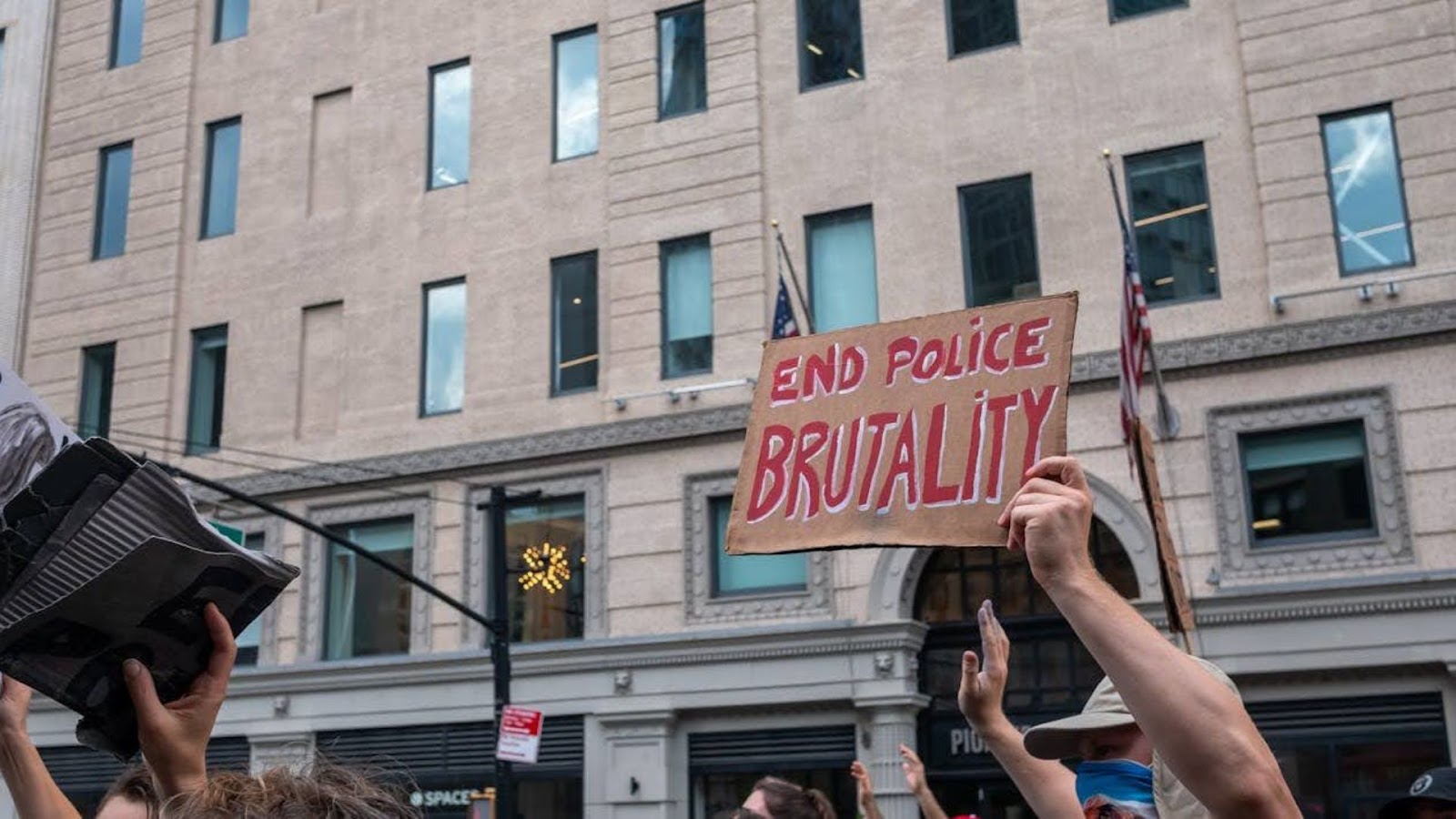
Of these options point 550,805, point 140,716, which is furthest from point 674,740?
point 140,716

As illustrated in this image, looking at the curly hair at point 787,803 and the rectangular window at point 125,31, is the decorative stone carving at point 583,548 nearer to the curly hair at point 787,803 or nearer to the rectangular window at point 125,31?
the rectangular window at point 125,31

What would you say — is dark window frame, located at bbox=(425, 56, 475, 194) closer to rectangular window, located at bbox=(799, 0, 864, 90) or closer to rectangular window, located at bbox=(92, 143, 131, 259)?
rectangular window, located at bbox=(799, 0, 864, 90)

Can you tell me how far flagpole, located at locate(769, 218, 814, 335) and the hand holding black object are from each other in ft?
49.4

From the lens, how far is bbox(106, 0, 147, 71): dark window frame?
27.4 m

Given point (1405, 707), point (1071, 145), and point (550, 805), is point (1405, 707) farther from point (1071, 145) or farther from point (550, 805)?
point (550, 805)

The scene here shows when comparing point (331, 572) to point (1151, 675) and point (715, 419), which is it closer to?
point (715, 419)

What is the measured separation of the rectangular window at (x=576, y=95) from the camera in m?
22.8

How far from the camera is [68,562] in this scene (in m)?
3.39

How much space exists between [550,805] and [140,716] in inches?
722

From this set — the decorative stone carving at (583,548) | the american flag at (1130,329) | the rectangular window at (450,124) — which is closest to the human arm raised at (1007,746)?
the american flag at (1130,329)

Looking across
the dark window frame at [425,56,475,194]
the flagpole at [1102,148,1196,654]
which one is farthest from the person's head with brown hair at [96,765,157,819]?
the dark window frame at [425,56,475,194]

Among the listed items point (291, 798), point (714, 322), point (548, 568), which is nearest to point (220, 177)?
point (548, 568)

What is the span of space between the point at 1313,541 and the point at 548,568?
10.3 metres

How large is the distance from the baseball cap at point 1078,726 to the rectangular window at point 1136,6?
16.2 meters
